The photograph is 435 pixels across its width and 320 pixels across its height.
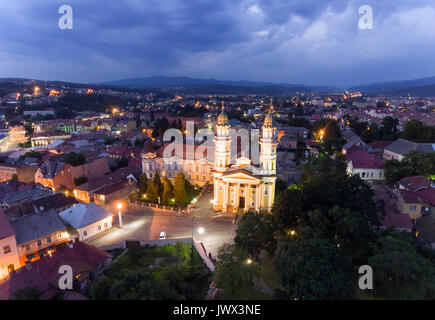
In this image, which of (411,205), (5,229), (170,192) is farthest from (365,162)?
(5,229)

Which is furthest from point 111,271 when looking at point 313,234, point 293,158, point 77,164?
point 293,158

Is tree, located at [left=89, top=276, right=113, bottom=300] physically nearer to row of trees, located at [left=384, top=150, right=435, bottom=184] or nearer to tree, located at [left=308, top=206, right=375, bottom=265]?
tree, located at [left=308, top=206, right=375, bottom=265]

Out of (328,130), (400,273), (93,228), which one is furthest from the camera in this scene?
(328,130)

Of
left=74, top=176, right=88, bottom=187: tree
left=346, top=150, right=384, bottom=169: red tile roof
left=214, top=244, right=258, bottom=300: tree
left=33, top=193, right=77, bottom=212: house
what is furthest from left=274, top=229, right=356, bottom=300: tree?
left=74, top=176, right=88, bottom=187: tree

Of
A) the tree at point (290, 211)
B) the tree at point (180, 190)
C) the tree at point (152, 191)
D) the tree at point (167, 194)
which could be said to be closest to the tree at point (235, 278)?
the tree at point (290, 211)

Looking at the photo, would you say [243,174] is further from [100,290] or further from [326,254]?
[100,290]

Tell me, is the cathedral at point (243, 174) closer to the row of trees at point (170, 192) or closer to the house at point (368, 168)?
Answer: the row of trees at point (170, 192)
